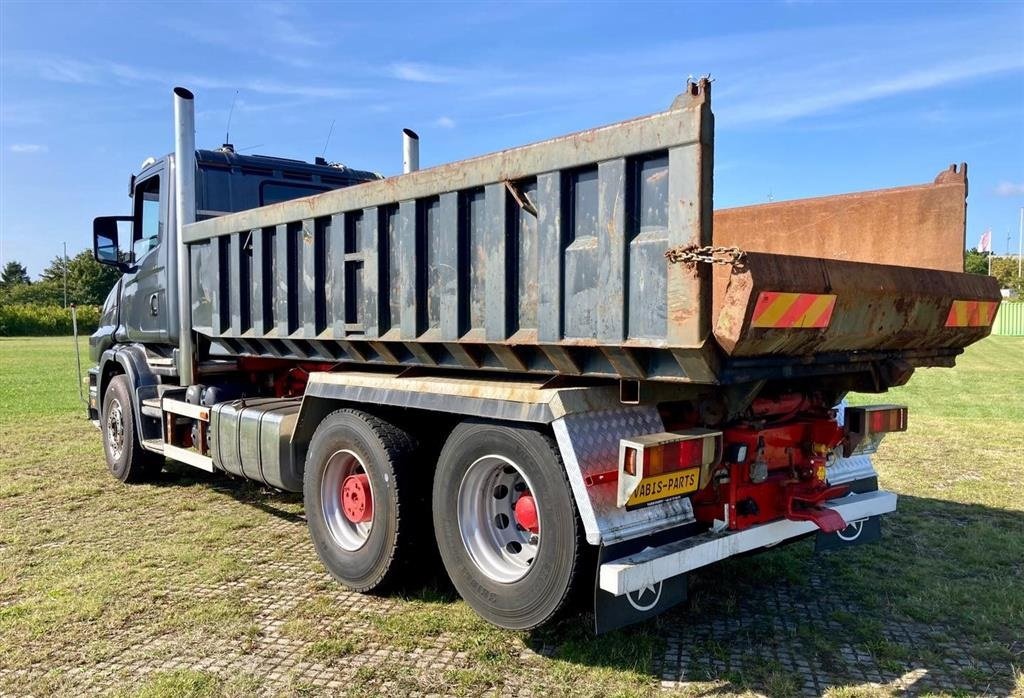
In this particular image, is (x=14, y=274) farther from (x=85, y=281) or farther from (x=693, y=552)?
(x=693, y=552)

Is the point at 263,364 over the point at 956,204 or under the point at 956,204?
under

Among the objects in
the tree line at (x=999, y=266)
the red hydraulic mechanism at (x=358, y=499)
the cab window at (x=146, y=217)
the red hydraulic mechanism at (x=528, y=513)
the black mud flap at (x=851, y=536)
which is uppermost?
the tree line at (x=999, y=266)

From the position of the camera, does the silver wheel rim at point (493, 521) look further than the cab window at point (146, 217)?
No

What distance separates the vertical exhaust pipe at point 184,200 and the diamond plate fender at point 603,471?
437cm

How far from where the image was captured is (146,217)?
289 inches

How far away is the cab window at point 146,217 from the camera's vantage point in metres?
7.12

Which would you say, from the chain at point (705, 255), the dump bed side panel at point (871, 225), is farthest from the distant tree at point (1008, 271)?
the chain at point (705, 255)

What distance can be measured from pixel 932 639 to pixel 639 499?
1848 millimetres

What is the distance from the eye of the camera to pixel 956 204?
4.36m

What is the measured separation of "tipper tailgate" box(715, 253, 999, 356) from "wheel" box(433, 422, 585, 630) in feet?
3.39

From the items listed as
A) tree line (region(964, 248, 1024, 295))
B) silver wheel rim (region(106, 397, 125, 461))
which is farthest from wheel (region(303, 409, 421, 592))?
tree line (region(964, 248, 1024, 295))

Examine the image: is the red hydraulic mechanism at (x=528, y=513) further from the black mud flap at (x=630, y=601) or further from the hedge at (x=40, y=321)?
the hedge at (x=40, y=321)

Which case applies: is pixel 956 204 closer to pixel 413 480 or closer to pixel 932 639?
pixel 932 639

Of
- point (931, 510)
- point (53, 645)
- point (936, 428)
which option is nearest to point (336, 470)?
point (53, 645)
